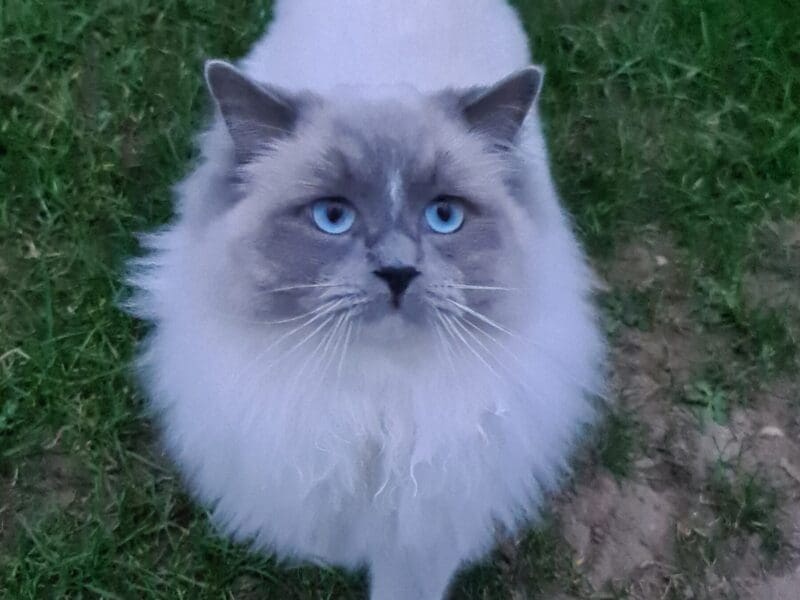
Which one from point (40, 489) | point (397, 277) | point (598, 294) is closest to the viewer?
point (397, 277)

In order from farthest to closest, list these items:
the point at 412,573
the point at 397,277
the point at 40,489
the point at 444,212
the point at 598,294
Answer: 1. the point at 598,294
2. the point at 40,489
3. the point at 412,573
4. the point at 444,212
5. the point at 397,277

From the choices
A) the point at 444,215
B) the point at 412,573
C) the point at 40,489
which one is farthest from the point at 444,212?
the point at 40,489

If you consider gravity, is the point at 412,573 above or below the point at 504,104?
below

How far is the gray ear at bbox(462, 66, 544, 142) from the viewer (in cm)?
138

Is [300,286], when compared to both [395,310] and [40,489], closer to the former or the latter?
[395,310]

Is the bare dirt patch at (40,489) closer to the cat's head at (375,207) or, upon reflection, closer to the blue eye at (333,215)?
the cat's head at (375,207)

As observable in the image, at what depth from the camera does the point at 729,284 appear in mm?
2424

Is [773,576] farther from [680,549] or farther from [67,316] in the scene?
[67,316]

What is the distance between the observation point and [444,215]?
137 cm

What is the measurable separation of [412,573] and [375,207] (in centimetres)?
81

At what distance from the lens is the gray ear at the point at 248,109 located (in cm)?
133

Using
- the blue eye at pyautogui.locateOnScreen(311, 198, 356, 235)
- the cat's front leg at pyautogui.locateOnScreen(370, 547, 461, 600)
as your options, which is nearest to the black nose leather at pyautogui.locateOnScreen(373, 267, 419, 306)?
the blue eye at pyautogui.locateOnScreen(311, 198, 356, 235)

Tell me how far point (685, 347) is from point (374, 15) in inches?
48.0

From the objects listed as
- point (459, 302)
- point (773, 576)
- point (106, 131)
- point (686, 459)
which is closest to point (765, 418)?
point (686, 459)
